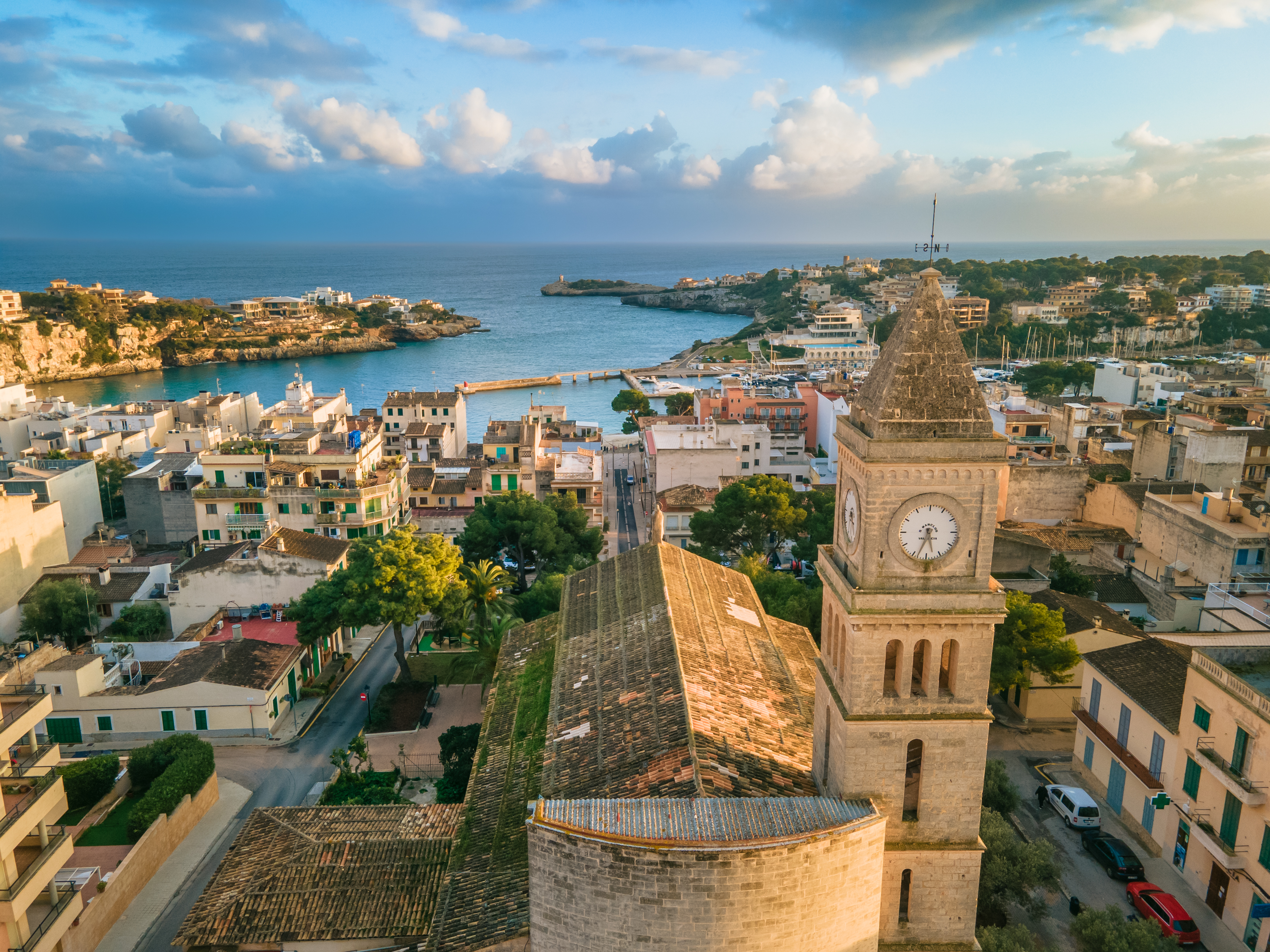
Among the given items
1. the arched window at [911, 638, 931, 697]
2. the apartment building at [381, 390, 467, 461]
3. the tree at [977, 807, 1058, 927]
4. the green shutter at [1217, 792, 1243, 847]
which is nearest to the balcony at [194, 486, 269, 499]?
the apartment building at [381, 390, 467, 461]

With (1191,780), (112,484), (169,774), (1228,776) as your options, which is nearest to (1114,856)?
(1191,780)

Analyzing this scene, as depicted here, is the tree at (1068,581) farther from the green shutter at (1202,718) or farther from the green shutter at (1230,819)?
the green shutter at (1230,819)

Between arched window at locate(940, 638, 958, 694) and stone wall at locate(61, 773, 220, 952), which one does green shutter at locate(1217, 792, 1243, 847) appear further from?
stone wall at locate(61, 773, 220, 952)

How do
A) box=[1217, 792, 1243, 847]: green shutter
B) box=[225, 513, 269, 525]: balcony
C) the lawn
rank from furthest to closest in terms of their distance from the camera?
box=[225, 513, 269, 525]: balcony → the lawn → box=[1217, 792, 1243, 847]: green shutter

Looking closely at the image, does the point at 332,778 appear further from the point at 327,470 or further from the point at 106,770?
the point at 327,470

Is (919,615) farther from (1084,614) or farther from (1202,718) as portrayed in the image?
(1084,614)

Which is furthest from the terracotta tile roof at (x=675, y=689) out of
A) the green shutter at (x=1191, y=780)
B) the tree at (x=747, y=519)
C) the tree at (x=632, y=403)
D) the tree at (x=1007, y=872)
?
the tree at (x=632, y=403)
